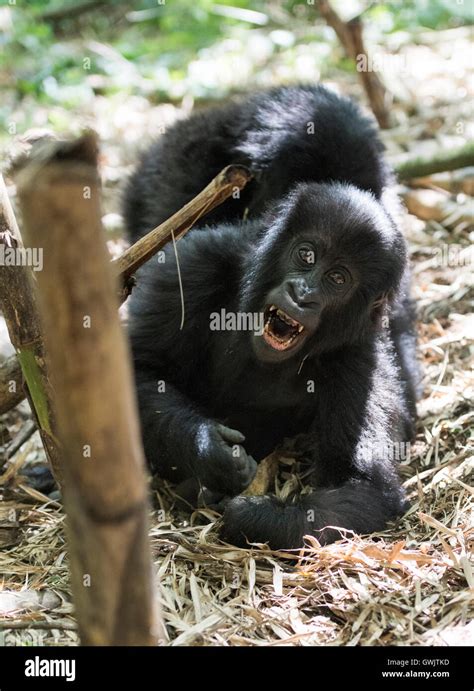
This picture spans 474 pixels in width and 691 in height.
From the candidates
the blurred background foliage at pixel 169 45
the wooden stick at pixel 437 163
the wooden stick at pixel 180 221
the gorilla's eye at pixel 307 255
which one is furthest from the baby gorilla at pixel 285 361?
the blurred background foliage at pixel 169 45

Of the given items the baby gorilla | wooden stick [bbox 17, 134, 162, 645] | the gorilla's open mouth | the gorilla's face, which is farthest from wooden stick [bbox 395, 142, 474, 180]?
wooden stick [bbox 17, 134, 162, 645]

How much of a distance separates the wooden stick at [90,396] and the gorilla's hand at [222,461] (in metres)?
2.23

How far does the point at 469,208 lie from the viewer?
26.9 ft

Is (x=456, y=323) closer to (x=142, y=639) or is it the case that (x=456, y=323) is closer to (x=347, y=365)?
(x=347, y=365)

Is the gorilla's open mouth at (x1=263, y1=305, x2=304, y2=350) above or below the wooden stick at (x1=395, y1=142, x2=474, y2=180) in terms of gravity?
below

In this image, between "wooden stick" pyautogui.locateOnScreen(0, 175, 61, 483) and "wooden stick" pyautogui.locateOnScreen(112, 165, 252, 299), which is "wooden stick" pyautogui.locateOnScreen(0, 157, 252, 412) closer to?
"wooden stick" pyautogui.locateOnScreen(112, 165, 252, 299)

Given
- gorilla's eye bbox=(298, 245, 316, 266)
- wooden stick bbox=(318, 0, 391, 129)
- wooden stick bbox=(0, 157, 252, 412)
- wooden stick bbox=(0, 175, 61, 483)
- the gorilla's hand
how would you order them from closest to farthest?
wooden stick bbox=(0, 175, 61, 483) → wooden stick bbox=(0, 157, 252, 412) → the gorilla's hand → gorilla's eye bbox=(298, 245, 316, 266) → wooden stick bbox=(318, 0, 391, 129)

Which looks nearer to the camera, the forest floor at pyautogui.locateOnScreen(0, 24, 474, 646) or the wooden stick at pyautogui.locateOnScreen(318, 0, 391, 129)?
the forest floor at pyautogui.locateOnScreen(0, 24, 474, 646)

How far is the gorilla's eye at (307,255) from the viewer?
5.21 metres

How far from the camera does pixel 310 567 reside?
14.8ft

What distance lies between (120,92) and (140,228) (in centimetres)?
408

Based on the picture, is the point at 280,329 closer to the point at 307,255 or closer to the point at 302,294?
the point at 302,294

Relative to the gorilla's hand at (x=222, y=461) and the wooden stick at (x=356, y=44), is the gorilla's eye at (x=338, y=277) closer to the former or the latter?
the gorilla's hand at (x=222, y=461)

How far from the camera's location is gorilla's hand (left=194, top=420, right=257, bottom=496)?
4.96 metres
